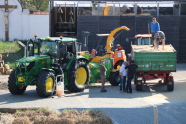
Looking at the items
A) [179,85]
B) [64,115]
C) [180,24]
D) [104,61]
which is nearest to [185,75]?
[179,85]

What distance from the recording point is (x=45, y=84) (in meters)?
18.7

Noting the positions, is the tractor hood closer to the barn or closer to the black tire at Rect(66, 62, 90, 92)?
the black tire at Rect(66, 62, 90, 92)

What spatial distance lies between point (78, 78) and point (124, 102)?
3.93 meters

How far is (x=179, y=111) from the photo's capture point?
16047 mm

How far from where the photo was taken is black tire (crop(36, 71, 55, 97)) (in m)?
18.6

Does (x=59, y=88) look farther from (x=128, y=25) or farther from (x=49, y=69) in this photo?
(x=128, y=25)

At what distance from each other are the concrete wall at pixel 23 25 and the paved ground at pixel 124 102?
1733cm

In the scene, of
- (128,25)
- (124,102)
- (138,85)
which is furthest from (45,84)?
(128,25)

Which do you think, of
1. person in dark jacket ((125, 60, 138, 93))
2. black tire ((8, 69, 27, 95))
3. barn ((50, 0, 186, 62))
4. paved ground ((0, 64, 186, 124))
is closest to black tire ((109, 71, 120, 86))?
paved ground ((0, 64, 186, 124))

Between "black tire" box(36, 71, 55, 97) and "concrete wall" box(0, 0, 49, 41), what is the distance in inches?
806

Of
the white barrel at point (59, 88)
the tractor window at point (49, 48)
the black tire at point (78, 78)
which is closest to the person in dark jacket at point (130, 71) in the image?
the black tire at point (78, 78)

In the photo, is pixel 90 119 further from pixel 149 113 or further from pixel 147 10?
pixel 147 10

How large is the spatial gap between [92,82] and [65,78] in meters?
2.31

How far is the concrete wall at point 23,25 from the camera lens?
3900 centimetres
